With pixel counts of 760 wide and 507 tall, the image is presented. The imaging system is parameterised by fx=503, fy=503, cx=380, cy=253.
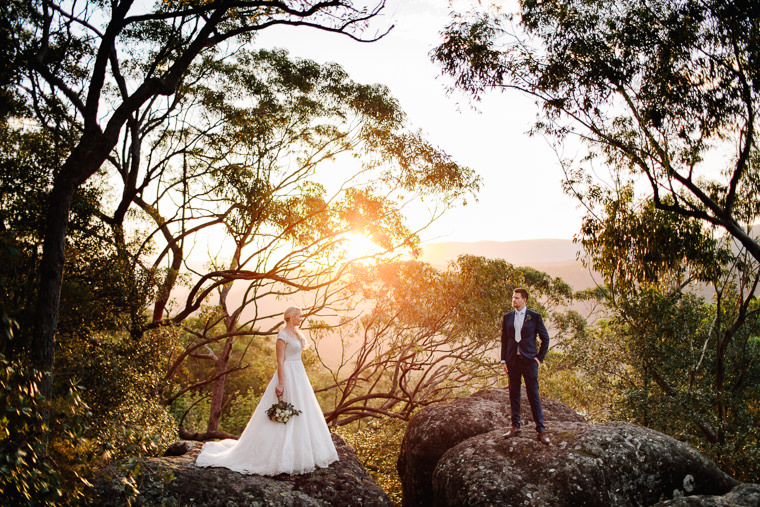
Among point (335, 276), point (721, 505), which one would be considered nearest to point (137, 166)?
point (335, 276)

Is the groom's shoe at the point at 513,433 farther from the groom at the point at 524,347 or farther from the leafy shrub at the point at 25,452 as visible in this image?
the leafy shrub at the point at 25,452

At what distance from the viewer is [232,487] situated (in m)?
6.24

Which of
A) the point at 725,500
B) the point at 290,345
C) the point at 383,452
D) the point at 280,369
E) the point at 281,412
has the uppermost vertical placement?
the point at 290,345

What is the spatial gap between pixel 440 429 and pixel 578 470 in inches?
129

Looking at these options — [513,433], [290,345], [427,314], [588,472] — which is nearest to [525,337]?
[513,433]

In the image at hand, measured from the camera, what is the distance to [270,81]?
56.1 ft

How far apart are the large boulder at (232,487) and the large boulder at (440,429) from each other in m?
2.50

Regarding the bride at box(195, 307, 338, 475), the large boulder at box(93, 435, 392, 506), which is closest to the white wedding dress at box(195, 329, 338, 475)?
the bride at box(195, 307, 338, 475)

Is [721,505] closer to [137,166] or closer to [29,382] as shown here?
[29,382]

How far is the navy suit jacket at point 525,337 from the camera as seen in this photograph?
734 cm

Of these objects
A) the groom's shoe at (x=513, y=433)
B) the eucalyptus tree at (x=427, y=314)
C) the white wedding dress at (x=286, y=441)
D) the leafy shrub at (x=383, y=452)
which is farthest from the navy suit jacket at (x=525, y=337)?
the leafy shrub at (x=383, y=452)

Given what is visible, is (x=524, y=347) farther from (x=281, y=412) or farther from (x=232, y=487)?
(x=232, y=487)

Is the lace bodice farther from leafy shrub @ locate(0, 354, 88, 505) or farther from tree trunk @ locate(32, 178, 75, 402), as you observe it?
leafy shrub @ locate(0, 354, 88, 505)

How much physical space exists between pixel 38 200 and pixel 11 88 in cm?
425
